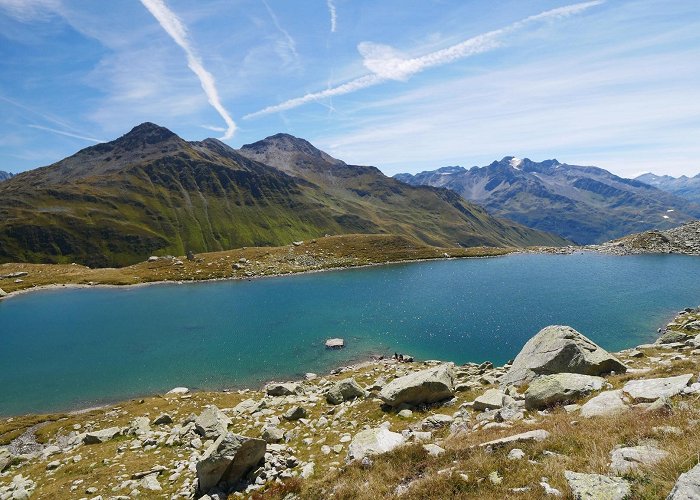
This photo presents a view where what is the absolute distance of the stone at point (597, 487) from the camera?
341 inches

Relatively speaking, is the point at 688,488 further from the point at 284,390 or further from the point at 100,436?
the point at 100,436

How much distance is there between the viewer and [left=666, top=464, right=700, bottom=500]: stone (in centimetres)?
704

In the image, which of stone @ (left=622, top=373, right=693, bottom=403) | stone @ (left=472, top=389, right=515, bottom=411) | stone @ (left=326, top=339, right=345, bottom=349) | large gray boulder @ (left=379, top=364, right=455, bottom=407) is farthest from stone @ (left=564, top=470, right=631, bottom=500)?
stone @ (left=326, top=339, right=345, bottom=349)

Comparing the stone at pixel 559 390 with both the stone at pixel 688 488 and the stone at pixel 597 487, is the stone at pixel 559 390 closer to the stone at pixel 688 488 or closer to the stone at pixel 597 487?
the stone at pixel 597 487

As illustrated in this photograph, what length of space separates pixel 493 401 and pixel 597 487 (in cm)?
1291

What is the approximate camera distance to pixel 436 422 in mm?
20281

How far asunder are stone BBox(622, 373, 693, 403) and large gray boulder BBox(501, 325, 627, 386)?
7947mm

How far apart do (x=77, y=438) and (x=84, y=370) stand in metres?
26.3

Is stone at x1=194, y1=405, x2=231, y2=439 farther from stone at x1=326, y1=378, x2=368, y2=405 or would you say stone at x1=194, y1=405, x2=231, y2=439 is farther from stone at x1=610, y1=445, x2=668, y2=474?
stone at x1=610, y1=445, x2=668, y2=474

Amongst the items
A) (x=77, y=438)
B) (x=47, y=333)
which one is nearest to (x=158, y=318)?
(x=47, y=333)

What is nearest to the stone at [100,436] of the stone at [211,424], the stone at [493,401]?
the stone at [211,424]

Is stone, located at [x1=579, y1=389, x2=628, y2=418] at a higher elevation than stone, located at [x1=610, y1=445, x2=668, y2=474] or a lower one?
lower

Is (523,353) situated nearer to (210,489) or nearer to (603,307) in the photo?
(210,489)

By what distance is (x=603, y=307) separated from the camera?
227 ft
